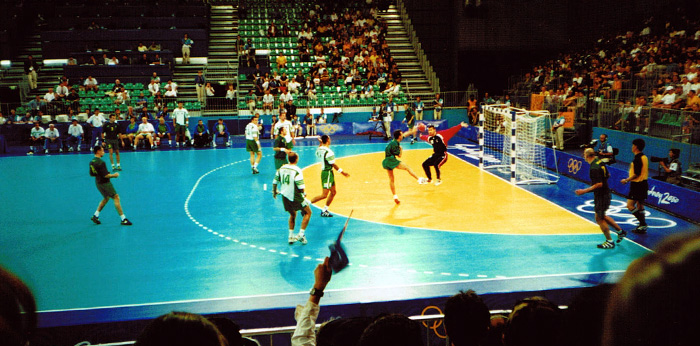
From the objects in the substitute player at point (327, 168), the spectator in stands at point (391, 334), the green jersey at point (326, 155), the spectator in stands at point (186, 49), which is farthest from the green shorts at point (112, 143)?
the spectator in stands at point (391, 334)

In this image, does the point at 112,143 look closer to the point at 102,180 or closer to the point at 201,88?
the point at 102,180

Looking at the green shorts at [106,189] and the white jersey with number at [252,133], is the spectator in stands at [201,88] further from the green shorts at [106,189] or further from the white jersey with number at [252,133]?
the green shorts at [106,189]

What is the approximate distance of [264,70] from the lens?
34.8m

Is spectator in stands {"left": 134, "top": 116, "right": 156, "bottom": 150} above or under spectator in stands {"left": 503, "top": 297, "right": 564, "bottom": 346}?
under

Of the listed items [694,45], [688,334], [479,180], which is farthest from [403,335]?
[694,45]

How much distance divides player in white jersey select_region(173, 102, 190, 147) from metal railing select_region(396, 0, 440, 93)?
662 inches

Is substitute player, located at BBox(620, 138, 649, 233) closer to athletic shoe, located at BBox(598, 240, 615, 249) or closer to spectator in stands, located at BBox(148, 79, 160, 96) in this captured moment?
athletic shoe, located at BBox(598, 240, 615, 249)

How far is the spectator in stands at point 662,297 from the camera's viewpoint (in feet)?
3.77

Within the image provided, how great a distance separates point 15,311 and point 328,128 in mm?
30347

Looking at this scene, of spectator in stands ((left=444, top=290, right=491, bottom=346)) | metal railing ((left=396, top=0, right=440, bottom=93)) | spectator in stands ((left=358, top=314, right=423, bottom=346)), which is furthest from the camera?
metal railing ((left=396, top=0, right=440, bottom=93))

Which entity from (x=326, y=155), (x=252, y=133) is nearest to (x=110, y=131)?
(x=252, y=133)

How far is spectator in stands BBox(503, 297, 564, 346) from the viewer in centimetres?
225

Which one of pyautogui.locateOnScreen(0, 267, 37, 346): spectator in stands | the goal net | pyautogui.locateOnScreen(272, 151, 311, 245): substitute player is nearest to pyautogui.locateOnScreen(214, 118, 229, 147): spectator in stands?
the goal net

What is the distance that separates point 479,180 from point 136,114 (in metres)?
19.9
